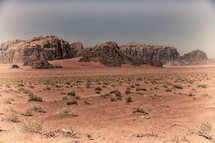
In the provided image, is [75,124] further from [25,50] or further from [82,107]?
[25,50]

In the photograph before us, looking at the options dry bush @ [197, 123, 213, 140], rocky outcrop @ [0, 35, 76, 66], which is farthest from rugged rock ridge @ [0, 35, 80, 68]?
dry bush @ [197, 123, 213, 140]

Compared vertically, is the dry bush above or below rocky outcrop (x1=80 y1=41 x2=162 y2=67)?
below

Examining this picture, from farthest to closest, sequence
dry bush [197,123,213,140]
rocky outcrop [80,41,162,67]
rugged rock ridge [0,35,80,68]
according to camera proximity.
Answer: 1. rugged rock ridge [0,35,80,68]
2. rocky outcrop [80,41,162,67]
3. dry bush [197,123,213,140]

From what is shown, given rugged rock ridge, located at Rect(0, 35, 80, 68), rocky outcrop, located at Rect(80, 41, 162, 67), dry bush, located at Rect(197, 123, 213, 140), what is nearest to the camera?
dry bush, located at Rect(197, 123, 213, 140)

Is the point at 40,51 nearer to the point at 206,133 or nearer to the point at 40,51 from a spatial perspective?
the point at 40,51

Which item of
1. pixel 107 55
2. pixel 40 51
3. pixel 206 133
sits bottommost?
pixel 206 133

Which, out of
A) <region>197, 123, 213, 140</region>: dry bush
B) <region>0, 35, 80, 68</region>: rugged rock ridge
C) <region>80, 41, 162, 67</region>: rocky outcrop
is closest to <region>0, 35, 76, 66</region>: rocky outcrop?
<region>0, 35, 80, 68</region>: rugged rock ridge

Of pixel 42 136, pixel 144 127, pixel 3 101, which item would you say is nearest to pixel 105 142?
pixel 42 136

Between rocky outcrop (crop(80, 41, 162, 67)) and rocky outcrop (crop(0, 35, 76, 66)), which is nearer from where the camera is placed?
rocky outcrop (crop(80, 41, 162, 67))

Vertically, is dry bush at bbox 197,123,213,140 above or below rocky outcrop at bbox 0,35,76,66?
below

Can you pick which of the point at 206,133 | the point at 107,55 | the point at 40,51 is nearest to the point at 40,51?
the point at 40,51

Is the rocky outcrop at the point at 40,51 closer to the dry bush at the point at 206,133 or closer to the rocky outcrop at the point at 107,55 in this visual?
the rocky outcrop at the point at 107,55

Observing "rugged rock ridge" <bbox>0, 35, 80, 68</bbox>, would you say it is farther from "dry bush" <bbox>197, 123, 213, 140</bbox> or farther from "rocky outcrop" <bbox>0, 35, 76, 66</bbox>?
"dry bush" <bbox>197, 123, 213, 140</bbox>

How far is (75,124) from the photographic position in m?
9.43
